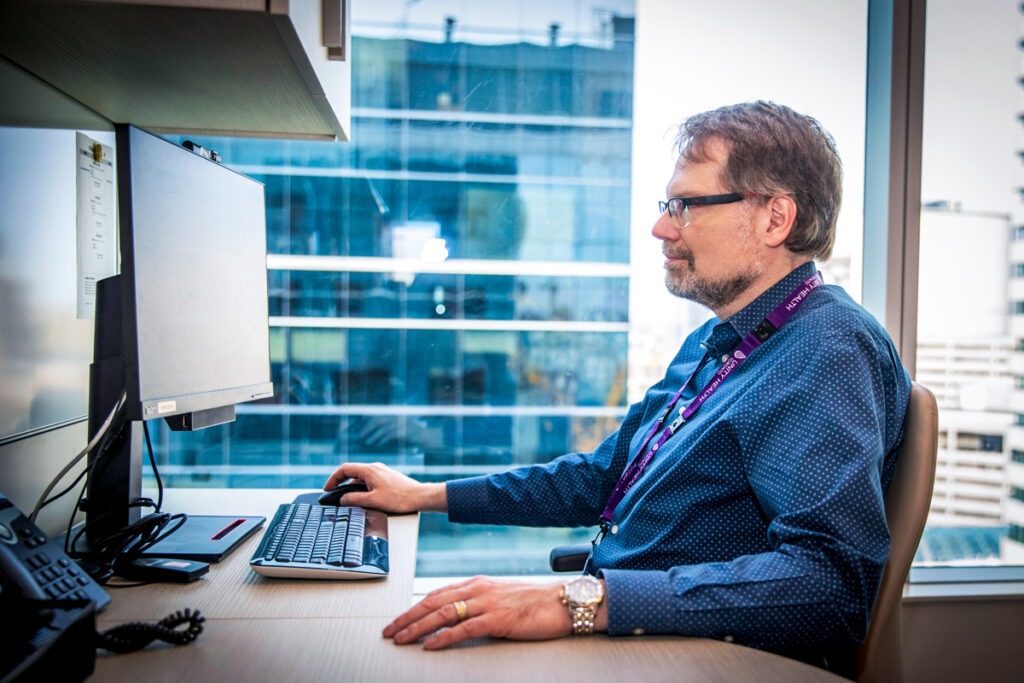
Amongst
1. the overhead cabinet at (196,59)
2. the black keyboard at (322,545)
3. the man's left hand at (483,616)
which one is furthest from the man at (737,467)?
the overhead cabinet at (196,59)

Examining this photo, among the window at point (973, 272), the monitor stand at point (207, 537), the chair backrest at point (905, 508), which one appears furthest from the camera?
the window at point (973, 272)

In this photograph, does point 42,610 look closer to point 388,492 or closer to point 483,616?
point 483,616

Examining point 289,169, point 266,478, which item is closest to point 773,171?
point 289,169

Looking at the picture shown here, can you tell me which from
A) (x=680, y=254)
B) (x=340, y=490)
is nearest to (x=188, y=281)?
(x=340, y=490)

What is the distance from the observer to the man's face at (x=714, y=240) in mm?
1164

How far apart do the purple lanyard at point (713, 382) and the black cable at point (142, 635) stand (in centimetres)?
71

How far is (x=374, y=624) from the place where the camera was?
0.80m

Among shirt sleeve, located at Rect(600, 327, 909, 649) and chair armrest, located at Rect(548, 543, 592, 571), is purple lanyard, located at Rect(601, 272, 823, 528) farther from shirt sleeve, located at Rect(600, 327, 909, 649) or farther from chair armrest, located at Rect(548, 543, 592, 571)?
shirt sleeve, located at Rect(600, 327, 909, 649)

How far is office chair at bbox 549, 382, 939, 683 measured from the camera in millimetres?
894

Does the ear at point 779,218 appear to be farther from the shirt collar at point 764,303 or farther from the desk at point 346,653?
the desk at point 346,653

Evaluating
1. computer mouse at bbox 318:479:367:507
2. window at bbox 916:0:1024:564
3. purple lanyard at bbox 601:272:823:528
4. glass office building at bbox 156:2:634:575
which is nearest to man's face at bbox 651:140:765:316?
purple lanyard at bbox 601:272:823:528

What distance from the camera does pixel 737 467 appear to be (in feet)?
3.19

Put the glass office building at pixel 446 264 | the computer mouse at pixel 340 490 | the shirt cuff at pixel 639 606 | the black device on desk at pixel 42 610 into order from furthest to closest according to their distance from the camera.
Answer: the glass office building at pixel 446 264 → the computer mouse at pixel 340 490 → the shirt cuff at pixel 639 606 → the black device on desk at pixel 42 610

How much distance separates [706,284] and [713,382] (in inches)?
7.1
